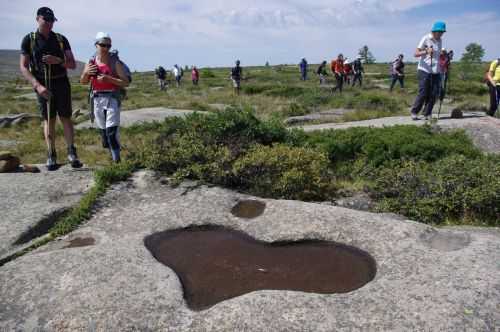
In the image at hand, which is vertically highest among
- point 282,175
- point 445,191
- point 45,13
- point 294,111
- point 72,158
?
point 45,13

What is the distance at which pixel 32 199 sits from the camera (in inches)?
227

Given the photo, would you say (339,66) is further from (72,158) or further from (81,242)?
(81,242)

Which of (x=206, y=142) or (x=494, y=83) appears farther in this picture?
(x=494, y=83)

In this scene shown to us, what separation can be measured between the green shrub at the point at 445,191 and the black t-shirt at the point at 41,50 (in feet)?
17.8

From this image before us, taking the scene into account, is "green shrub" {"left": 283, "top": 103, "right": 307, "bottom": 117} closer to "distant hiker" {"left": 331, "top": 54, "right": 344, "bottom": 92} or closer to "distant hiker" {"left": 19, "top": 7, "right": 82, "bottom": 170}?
"distant hiker" {"left": 331, "top": 54, "right": 344, "bottom": 92}

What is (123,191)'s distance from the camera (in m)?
6.19

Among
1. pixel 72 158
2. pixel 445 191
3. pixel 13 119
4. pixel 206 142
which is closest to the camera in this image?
pixel 445 191

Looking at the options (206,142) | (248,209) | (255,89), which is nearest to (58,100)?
(206,142)

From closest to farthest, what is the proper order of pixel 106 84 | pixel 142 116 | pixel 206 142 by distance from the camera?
pixel 106 84 < pixel 206 142 < pixel 142 116

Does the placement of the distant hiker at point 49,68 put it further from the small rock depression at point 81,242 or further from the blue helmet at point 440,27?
the blue helmet at point 440,27

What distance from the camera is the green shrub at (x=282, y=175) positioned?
6.27 metres

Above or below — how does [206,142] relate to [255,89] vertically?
below

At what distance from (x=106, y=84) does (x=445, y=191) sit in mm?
5390

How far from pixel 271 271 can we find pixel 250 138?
3.89 meters
